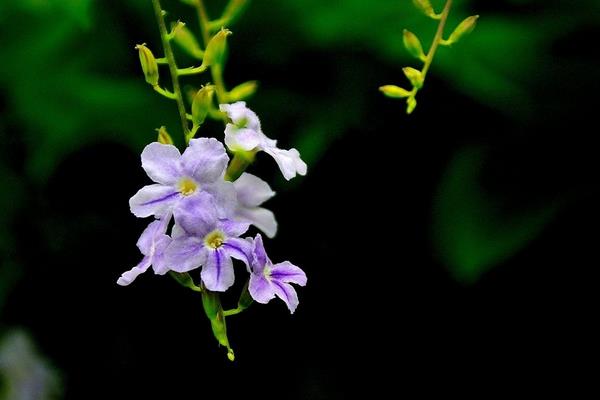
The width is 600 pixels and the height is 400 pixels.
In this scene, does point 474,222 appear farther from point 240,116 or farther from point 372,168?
point 240,116

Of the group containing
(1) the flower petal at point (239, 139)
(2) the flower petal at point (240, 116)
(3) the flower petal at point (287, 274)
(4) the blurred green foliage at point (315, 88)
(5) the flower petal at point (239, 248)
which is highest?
(2) the flower petal at point (240, 116)

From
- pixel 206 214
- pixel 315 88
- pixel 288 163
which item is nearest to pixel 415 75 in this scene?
pixel 288 163

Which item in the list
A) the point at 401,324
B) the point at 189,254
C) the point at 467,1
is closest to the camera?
the point at 189,254

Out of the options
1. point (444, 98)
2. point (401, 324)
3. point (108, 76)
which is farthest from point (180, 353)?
point (444, 98)

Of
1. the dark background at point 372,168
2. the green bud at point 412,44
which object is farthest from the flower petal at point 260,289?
the dark background at point 372,168

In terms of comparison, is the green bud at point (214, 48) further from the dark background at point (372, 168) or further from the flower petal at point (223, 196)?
the dark background at point (372, 168)

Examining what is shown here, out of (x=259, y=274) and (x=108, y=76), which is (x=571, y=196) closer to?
(x=108, y=76)

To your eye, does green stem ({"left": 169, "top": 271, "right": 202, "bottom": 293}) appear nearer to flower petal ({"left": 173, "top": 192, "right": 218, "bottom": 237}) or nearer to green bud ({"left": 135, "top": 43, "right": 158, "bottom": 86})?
flower petal ({"left": 173, "top": 192, "right": 218, "bottom": 237})
